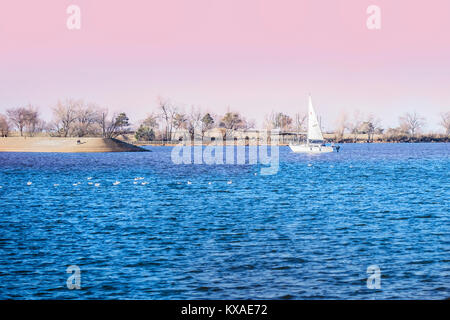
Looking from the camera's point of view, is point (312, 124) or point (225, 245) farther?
point (312, 124)

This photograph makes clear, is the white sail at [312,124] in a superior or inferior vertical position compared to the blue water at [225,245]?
superior

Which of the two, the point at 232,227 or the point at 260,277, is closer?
the point at 260,277

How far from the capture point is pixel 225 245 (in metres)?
31.6

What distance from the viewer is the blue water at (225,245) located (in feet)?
76.5

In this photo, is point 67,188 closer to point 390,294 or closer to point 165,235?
point 165,235

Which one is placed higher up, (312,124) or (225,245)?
(312,124)

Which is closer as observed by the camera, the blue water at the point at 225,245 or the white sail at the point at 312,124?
the blue water at the point at 225,245

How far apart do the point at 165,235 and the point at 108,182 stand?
44823mm

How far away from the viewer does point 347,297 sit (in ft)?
72.6

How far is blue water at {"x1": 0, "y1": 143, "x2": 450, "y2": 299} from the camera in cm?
2333

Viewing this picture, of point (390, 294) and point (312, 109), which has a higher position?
point (312, 109)
